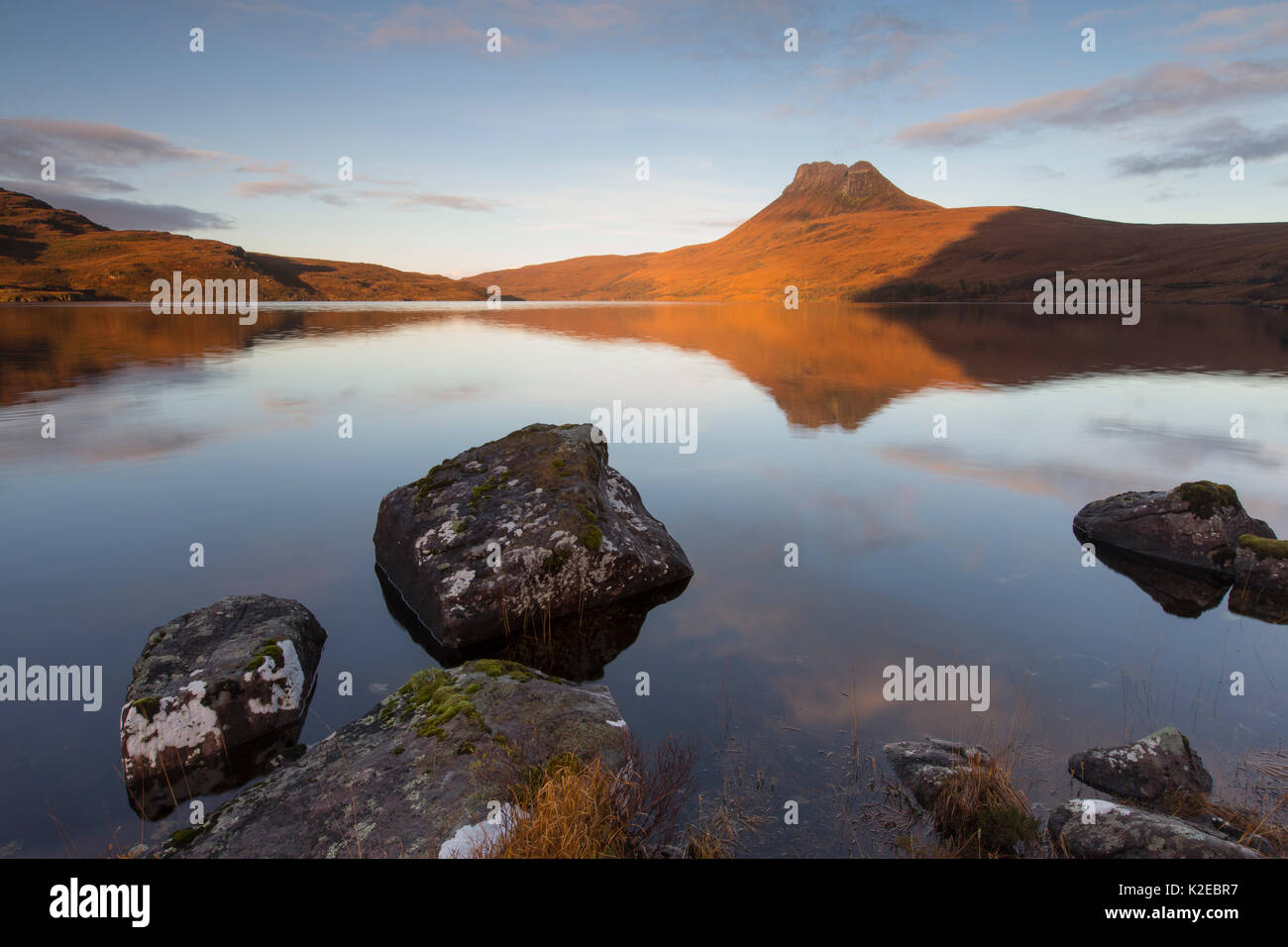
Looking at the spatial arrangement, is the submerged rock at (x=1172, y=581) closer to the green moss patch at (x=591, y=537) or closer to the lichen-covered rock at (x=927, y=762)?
the lichen-covered rock at (x=927, y=762)

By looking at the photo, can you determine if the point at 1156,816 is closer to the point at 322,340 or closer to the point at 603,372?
the point at 603,372

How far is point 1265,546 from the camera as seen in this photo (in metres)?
10.0

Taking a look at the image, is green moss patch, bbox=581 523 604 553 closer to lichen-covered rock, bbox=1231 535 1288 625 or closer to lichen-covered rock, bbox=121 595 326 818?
lichen-covered rock, bbox=121 595 326 818

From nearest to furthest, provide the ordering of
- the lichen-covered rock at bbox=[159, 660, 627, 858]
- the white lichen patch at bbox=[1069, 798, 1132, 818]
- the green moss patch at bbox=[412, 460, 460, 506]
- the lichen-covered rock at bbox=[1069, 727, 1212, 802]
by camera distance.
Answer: the lichen-covered rock at bbox=[159, 660, 627, 858]
the white lichen patch at bbox=[1069, 798, 1132, 818]
the lichen-covered rock at bbox=[1069, 727, 1212, 802]
the green moss patch at bbox=[412, 460, 460, 506]

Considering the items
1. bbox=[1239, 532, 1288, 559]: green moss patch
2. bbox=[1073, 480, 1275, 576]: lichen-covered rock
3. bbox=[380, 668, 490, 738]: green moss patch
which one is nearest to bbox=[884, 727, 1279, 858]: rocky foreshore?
bbox=[380, 668, 490, 738]: green moss patch

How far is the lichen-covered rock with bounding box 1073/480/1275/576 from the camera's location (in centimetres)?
1081

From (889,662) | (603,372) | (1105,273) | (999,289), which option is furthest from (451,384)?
(1105,273)

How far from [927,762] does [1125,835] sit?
5.06 ft

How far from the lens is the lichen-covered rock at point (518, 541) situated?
29.3 feet

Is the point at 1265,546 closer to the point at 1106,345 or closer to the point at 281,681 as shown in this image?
the point at 281,681

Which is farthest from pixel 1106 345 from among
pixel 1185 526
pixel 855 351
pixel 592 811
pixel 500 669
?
pixel 592 811

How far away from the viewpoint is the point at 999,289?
158375 mm

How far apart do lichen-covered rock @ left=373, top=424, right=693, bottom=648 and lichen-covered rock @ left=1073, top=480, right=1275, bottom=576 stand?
798cm

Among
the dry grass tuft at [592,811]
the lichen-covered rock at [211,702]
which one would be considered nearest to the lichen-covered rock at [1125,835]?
the dry grass tuft at [592,811]
